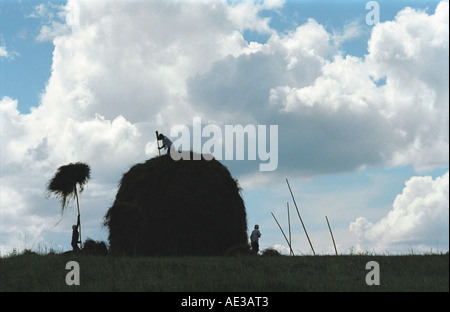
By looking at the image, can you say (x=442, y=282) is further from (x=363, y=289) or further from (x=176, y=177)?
(x=176, y=177)

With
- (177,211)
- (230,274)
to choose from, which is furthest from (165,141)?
(230,274)

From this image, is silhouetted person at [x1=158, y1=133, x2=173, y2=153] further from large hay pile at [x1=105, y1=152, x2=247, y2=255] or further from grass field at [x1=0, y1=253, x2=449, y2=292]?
grass field at [x1=0, y1=253, x2=449, y2=292]

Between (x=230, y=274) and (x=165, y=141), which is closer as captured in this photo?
(x=230, y=274)

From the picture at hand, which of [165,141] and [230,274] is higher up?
[165,141]

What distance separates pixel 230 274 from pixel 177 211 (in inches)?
237

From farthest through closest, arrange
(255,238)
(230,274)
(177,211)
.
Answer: (255,238), (177,211), (230,274)

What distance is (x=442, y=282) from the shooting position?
563 inches

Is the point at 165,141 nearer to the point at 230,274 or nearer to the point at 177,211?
the point at 177,211

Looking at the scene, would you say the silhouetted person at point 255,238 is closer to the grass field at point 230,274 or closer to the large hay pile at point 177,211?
the large hay pile at point 177,211

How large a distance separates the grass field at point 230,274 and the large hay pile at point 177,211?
2.49 meters

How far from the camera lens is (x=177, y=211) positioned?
67.2 ft
